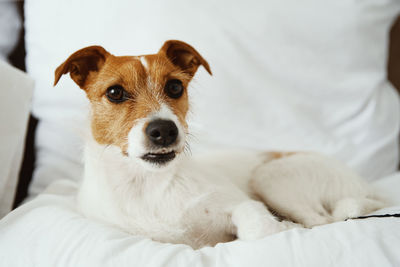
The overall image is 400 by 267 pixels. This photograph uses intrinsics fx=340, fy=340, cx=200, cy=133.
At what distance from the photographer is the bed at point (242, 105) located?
0.91 metres

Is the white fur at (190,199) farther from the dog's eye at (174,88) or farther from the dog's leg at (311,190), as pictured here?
the dog's eye at (174,88)

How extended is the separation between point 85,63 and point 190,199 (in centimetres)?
60

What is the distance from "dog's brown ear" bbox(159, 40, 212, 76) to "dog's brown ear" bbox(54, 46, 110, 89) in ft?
0.69

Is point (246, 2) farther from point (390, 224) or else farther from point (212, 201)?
point (390, 224)

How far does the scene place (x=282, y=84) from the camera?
6.44 feet

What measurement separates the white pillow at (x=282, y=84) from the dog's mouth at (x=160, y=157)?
60 centimetres

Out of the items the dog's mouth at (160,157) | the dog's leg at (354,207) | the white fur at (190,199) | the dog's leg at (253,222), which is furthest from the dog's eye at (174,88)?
the dog's leg at (354,207)

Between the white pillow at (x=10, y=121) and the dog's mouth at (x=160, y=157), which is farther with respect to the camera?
the white pillow at (x=10, y=121)

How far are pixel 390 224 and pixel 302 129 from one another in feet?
3.52

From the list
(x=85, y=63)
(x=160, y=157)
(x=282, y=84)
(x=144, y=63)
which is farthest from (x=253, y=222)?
(x=282, y=84)

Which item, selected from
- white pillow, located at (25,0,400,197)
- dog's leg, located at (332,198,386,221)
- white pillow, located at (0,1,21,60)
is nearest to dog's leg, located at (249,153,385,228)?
dog's leg, located at (332,198,386,221)

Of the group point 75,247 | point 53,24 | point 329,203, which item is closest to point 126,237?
point 75,247

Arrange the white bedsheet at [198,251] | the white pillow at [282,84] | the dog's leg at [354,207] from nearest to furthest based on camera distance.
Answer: the white bedsheet at [198,251] → the dog's leg at [354,207] → the white pillow at [282,84]

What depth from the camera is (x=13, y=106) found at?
1271 millimetres
